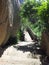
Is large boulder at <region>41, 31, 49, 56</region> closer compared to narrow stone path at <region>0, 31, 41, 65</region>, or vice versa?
narrow stone path at <region>0, 31, 41, 65</region>

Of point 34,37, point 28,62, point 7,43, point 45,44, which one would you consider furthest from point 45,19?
point 34,37

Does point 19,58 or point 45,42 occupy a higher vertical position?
point 45,42

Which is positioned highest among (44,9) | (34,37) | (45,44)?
(44,9)

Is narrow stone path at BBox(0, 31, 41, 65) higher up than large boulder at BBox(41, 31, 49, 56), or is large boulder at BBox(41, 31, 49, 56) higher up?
large boulder at BBox(41, 31, 49, 56)

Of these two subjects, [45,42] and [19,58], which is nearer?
[19,58]

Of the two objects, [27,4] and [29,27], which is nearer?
[27,4]

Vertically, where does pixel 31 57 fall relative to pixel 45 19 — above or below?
below

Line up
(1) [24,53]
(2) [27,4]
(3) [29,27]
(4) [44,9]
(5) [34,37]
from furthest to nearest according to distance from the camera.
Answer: (3) [29,27]
(5) [34,37]
(2) [27,4]
(1) [24,53]
(4) [44,9]

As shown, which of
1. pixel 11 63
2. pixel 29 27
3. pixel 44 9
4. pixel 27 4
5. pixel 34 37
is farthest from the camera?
pixel 29 27

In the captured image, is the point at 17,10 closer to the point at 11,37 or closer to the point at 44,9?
the point at 11,37

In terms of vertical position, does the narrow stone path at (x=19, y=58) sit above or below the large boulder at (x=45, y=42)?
below

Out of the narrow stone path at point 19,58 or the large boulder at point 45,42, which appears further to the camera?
the large boulder at point 45,42

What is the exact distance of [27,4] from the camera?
1984 centimetres

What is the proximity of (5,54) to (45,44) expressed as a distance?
2.65 meters
